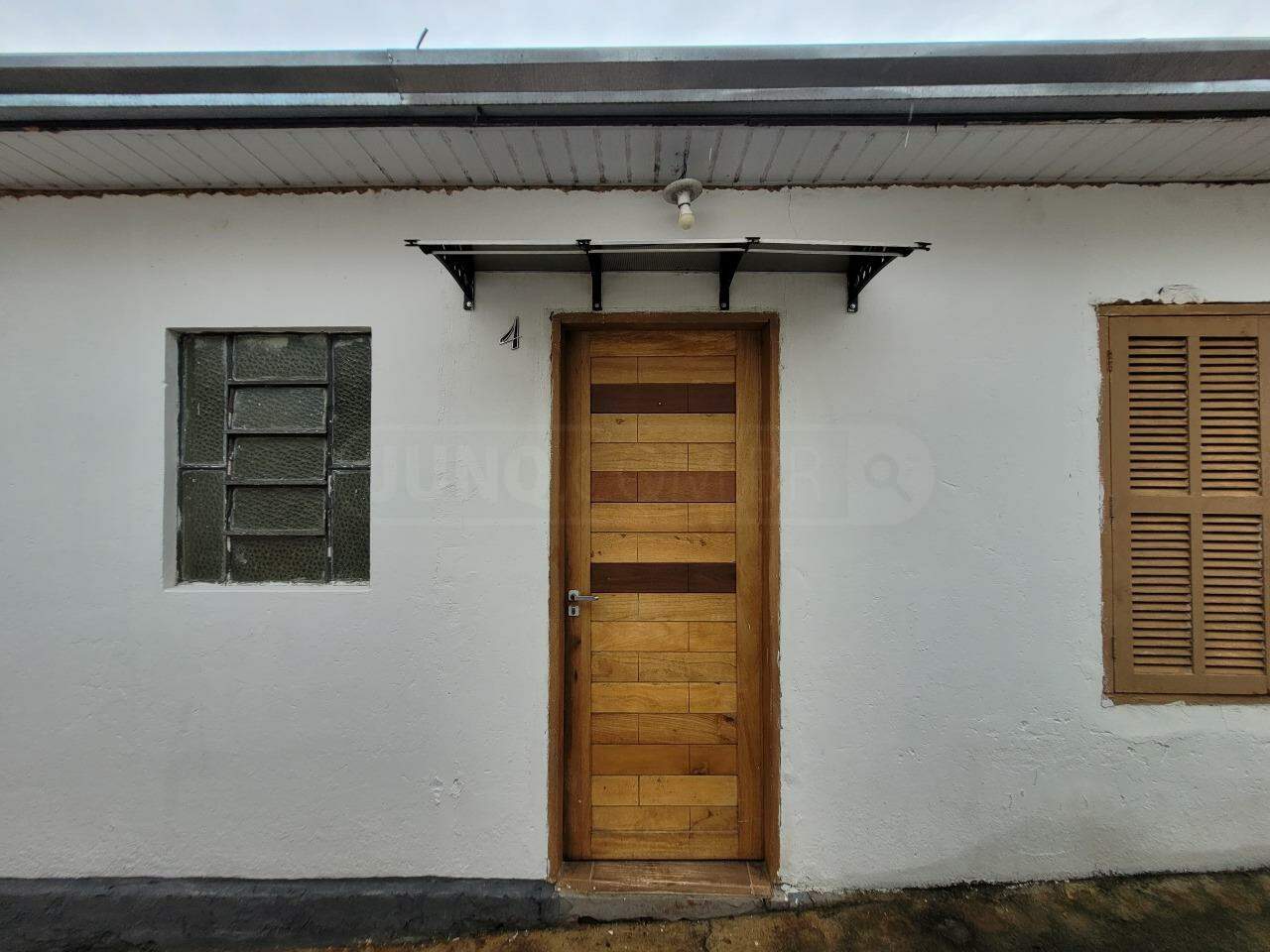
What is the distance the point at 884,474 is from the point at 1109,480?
0.91 meters

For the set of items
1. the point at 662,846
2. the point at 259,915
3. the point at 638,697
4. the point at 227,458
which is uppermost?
the point at 227,458

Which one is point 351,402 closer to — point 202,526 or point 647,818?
point 202,526

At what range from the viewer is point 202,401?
2311 mm

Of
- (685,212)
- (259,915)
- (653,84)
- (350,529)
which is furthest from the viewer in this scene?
(350,529)

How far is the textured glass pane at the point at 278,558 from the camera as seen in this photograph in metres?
2.29

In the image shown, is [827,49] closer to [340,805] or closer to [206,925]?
[340,805]

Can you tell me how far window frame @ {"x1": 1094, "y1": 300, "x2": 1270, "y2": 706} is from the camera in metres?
2.19

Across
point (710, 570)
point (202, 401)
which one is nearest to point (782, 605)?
point (710, 570)

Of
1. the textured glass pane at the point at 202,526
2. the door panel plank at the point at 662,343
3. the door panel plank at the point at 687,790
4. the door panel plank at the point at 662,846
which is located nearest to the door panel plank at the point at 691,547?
the door panel plank at the point at 662,343

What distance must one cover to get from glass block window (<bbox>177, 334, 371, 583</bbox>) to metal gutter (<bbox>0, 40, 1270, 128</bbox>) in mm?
832

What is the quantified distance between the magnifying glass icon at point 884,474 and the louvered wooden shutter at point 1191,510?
0.86m

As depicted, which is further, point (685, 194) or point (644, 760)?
point (644, 760)

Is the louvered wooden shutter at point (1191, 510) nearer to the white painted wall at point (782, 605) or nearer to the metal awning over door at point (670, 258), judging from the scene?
the white painted wall at point (782, 605)

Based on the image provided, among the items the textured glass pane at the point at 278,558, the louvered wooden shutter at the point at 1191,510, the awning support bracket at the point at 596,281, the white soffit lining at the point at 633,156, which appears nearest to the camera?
the white soffit lining at the point at 633,156
